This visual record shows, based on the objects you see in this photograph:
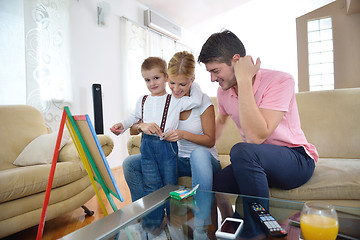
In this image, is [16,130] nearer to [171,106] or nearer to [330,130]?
[171,106]

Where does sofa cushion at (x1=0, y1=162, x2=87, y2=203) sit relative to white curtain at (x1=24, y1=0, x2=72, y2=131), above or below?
below

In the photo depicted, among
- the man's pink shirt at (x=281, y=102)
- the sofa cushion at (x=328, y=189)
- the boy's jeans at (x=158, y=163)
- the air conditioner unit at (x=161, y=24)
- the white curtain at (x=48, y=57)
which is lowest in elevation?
the sofa cushion at (x=328, y=189)

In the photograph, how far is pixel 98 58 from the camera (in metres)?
3.05

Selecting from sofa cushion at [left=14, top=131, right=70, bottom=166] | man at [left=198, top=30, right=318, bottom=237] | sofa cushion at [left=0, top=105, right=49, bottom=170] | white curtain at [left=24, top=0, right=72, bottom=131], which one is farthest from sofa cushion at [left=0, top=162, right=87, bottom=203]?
white curtain at [left=24, top=0, right=72, bottom=131]

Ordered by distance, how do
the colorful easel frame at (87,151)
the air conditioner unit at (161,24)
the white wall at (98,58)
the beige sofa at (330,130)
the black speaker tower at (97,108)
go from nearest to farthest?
the colorful easel frame at (87,151)
the beige sofa at (330,130)
the black speaker tower at (97,108)
the white wall at (98,58)
the air conditioner unit at (161,24)

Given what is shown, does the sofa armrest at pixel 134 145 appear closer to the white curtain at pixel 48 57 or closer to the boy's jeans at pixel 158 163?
the boy's jeans at pixel 158 163

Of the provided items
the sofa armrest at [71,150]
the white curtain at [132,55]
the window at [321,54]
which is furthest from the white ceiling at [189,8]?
the sofa armrest at [71,150]

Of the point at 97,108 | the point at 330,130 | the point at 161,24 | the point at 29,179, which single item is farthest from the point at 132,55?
the point at 330,130

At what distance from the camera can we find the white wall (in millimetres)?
2791

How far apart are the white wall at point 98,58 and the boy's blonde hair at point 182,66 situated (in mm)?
1779

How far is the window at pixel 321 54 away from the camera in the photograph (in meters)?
4.86

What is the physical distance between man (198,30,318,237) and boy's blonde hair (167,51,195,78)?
0.45 ft

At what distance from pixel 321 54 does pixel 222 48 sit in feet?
15.4

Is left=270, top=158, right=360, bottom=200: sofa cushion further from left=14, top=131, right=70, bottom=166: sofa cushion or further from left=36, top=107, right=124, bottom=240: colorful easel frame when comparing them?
left=14, top=131, right=70, bottom=166: sofa cushion
